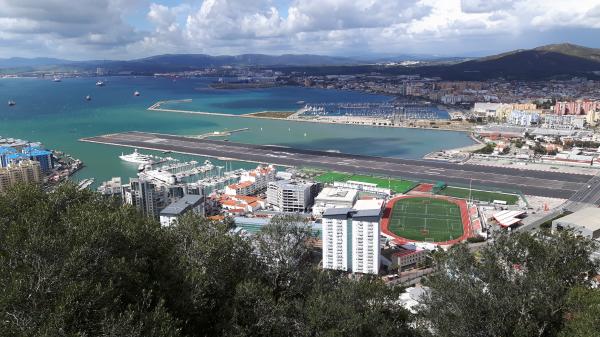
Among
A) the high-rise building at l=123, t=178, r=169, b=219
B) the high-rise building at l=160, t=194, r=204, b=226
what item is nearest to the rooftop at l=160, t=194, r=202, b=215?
the high-rise building at l=160, t=194, r=204, b=226

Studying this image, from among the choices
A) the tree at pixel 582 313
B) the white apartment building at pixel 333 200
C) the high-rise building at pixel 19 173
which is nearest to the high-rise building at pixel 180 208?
the white apartment building at pixel 333 200

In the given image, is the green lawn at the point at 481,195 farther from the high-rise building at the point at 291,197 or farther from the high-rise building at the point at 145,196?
the high-rise building at the point at 145,196

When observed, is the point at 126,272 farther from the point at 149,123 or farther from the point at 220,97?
the point at 220,97

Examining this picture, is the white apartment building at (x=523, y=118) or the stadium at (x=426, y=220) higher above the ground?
the white apartment building at (x=523, y=118)

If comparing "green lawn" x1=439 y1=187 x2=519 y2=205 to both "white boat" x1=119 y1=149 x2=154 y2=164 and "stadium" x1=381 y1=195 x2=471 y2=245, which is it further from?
"white boat" x1=119 y1=149 x2=154 y2=164

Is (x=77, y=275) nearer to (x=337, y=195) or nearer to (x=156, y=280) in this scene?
(x=156, y=280)

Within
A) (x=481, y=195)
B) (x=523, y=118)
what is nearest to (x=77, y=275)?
(x=481, y=195)

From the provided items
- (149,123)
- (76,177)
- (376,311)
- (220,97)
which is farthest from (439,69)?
(376,311)
